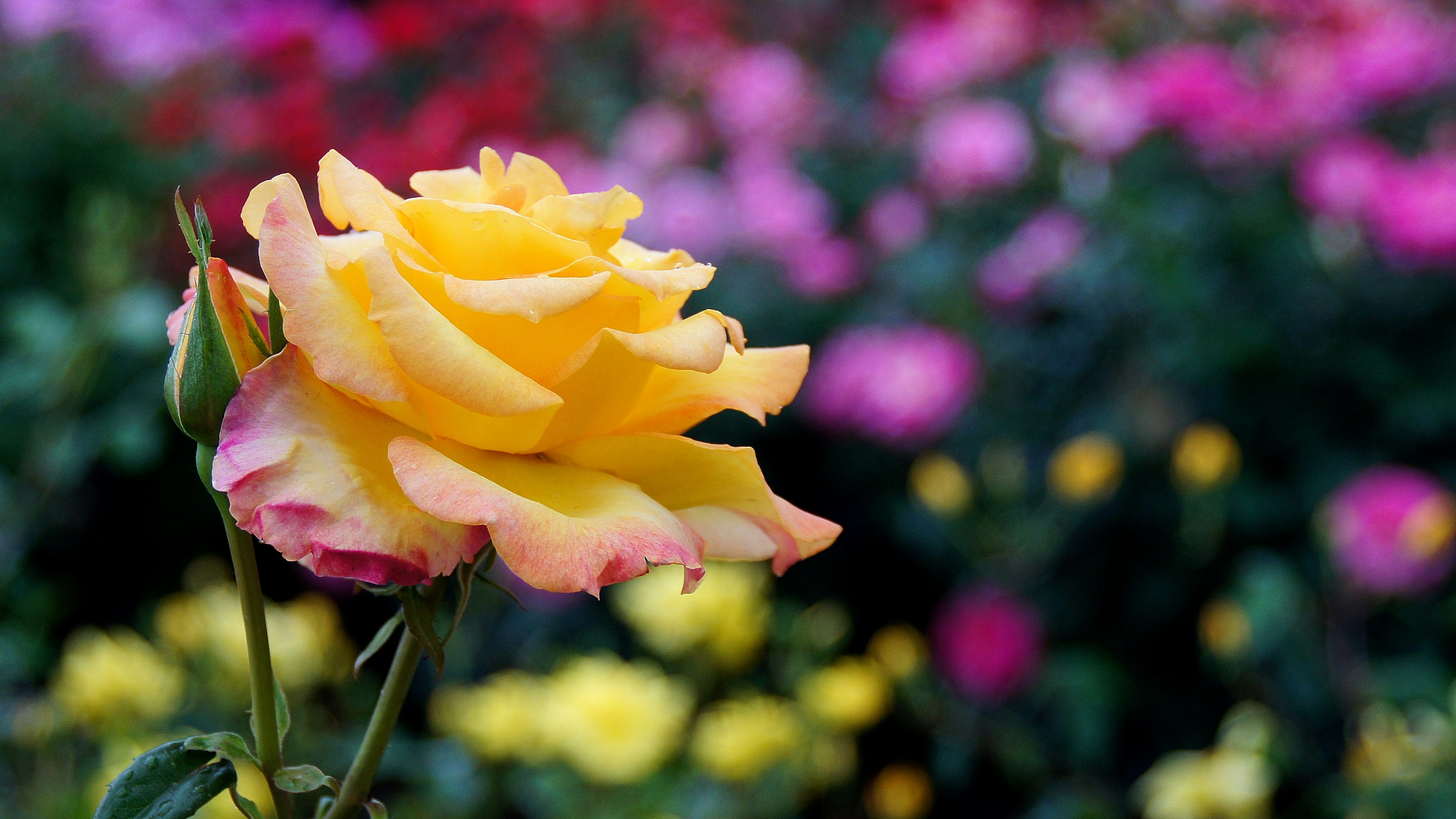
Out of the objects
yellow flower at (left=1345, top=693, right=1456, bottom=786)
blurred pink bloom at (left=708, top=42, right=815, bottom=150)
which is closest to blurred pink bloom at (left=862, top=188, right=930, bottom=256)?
blurred pink bloom at (left=708, top=42, right=815, bottom=150)

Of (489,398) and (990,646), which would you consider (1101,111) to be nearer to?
(990,646)

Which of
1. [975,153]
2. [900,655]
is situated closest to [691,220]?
[975,153]

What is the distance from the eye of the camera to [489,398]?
Answer: 231 millimetres

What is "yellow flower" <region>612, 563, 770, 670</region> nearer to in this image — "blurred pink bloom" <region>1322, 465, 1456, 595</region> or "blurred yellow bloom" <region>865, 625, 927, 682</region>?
"blurred yellow bloom" <region>865, 625, 927, 682</region>

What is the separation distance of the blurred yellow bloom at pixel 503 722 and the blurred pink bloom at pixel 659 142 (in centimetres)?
110

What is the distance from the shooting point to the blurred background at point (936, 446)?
1006mm

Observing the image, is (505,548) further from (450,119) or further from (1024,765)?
(450,119)

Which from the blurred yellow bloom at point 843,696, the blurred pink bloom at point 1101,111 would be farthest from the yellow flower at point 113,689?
the blurred pink bloom at point 1101,111

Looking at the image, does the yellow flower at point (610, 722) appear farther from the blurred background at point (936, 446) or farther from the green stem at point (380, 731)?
the green stem at point (380, 731)

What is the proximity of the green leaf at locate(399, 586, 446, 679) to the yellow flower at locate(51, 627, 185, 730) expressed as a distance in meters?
0.79

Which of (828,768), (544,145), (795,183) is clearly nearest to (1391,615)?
(828,768)

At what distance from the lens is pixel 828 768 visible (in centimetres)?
108

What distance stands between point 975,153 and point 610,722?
1061mm

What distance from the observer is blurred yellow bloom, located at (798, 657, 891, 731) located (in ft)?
3.39
